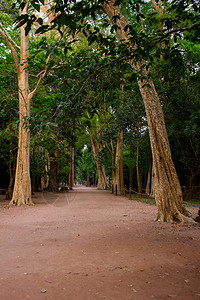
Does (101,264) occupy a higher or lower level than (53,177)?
lower

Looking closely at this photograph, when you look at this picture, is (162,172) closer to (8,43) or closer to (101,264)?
(101,264)

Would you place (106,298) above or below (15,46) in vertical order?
below

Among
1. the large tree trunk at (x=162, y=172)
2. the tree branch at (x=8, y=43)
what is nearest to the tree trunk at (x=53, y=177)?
the tree branch at (x=8, y=43)

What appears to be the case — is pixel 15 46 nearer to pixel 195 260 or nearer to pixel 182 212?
pixel 182 212

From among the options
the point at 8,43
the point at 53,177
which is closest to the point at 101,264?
the point at 8,43

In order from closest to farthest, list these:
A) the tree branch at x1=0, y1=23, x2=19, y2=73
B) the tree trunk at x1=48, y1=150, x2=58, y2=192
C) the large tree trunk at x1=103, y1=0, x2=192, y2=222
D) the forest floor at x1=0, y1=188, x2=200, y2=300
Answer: the forest floor at x1=0, y1=188, x2=200, y2=300
the large tree trunk at x1=103, y1=0, x2=192, y2=222
the tree branch at x1=0, y1=23, x2=19, y2=73
the tree trunk at x1=48, y1=150, x2=58, y2=192

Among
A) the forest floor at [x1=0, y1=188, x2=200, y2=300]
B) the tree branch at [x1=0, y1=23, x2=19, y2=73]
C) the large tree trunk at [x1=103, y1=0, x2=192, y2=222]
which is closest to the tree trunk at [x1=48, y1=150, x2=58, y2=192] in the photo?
the tree branch at [x1=0, y1=23, x2=19, y2=73]

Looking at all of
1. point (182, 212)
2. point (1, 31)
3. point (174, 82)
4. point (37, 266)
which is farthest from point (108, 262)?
point (1, 31)

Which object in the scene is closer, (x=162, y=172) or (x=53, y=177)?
(x=162, y=172)

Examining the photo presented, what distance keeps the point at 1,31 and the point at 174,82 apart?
10.1 metres

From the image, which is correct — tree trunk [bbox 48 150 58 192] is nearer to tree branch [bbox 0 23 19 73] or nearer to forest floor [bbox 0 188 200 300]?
tree branch [bbox 0 23 19 73]

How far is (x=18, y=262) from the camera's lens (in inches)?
147

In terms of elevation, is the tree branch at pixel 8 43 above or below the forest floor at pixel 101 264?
above

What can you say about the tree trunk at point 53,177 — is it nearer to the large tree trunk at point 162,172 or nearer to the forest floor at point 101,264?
the large tree trunk at point 162,172
